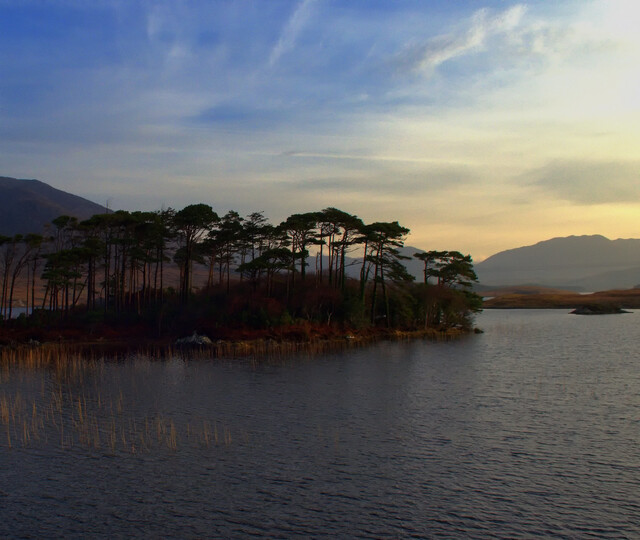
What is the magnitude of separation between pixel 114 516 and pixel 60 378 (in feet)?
102

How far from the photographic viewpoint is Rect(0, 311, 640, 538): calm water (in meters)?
17.8

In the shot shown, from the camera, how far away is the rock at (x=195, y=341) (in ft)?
242

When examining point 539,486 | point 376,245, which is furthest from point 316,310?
point 539,486

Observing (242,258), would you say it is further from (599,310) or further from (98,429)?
(599,310)

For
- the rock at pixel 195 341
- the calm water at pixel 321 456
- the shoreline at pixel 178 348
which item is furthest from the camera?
the rock at pixel 195 341

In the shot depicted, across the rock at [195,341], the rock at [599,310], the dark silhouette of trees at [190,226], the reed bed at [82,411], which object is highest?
the dark silhouette of trees at [190,226]

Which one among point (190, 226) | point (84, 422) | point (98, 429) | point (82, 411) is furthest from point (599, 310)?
point (98, 429)

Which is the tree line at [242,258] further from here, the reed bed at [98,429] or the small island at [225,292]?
the reed bed at [98,429]

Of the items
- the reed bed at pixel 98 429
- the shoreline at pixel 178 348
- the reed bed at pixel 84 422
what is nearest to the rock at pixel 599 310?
the shoreline at pixel 178 348

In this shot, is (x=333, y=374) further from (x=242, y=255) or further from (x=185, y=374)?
(x=242, y=255)

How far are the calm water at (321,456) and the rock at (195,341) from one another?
2774 centimetres

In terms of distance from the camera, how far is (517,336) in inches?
3597

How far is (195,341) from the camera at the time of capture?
74.9 metres

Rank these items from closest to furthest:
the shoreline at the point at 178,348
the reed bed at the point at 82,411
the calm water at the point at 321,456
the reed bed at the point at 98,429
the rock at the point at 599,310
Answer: the calm water at the point at 321,456, the reed bed at the point at 98,429, the reed bed at the point at 82,411, the shoreline at the point at 178,348, the rock at the point at 599,310
